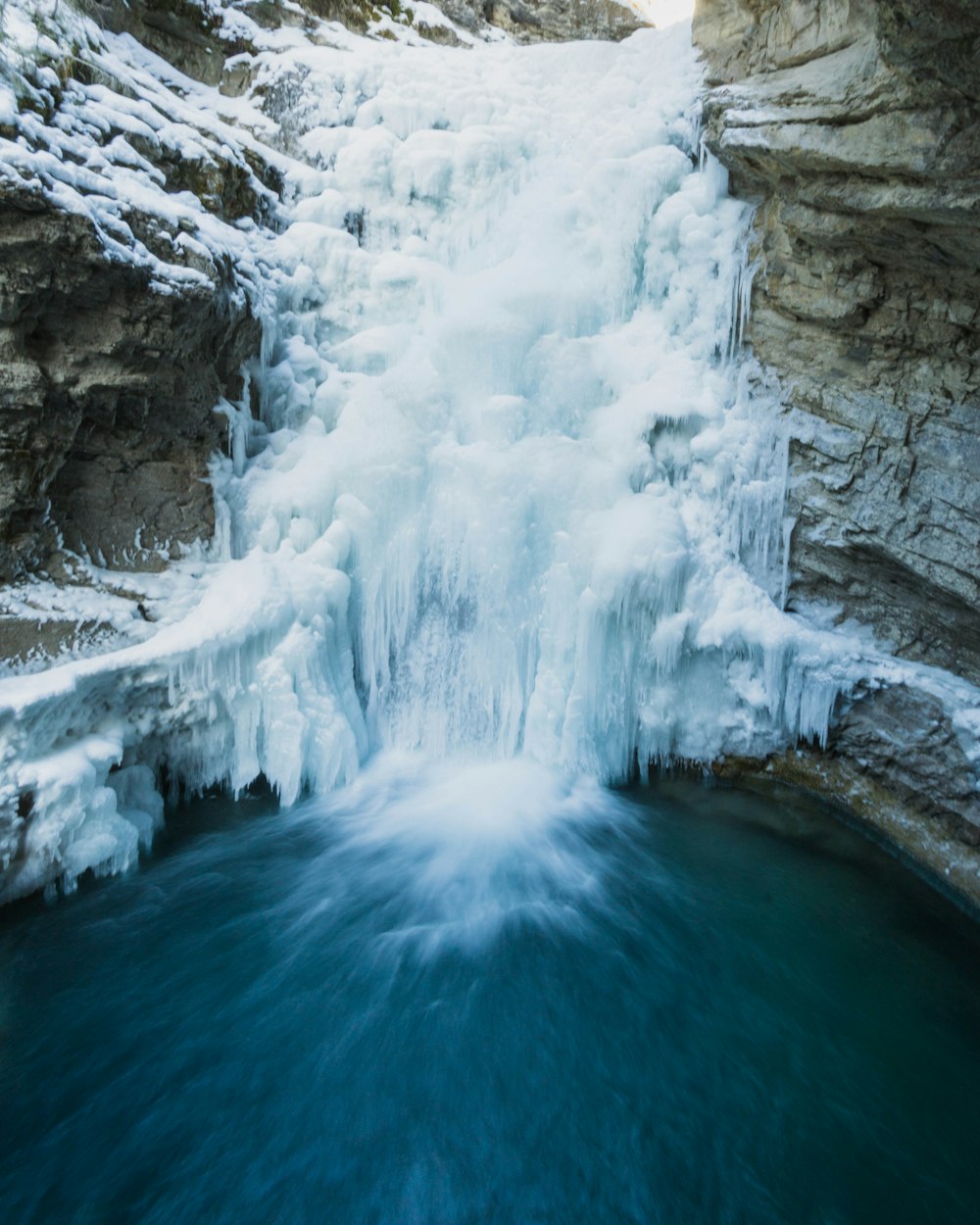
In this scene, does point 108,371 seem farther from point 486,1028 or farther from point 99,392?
point 486,1028

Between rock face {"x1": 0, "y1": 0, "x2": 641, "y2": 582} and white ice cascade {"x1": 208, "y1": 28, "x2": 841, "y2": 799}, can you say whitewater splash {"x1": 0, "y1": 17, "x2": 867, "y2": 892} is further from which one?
rock face {"x1": 0, "y1": 0, "x2": 641, "y2": 582}

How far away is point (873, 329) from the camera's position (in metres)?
5.23

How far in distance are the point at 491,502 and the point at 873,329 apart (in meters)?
3.18

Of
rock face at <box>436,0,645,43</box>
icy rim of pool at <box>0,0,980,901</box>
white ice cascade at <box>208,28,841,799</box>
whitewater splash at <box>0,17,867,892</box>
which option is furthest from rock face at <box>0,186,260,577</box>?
rock face at <box>436,0,645,43</box>

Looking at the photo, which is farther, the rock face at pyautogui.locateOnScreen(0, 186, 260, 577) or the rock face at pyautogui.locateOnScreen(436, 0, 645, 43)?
the rock face at pyautogui.locateOnScreen(436, 0, 645, 43)

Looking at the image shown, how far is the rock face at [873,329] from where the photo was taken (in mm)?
4109

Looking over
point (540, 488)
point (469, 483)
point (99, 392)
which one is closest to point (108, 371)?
point (99, 392)

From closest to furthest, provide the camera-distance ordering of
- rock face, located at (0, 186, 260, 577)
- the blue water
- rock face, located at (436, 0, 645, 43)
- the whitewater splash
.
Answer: the blue water, rock face, located at (0, 186, 260, 577), the whitewater splash, rock face, located at (436, 0, 645, 43)

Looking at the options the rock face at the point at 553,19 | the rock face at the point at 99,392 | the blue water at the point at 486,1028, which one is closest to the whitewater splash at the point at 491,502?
Result: the rock face at the point at 99,392

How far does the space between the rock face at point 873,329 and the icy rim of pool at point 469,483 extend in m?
0.33

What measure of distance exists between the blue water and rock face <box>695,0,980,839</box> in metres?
1.78

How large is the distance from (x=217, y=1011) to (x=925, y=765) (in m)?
5.11

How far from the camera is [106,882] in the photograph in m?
4.61

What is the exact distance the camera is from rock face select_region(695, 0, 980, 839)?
4.11m
